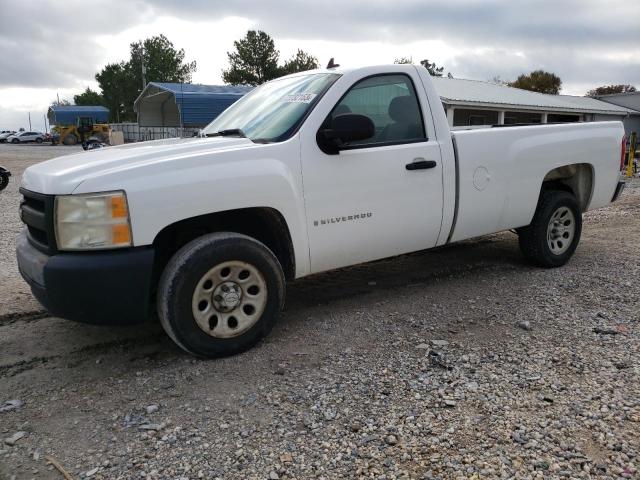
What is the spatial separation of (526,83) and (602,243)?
51.5 meters

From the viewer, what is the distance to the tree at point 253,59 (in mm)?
64500

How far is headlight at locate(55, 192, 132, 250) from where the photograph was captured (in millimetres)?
3125

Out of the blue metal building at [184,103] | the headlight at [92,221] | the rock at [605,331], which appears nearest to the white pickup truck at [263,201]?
the headlight at [92,221]

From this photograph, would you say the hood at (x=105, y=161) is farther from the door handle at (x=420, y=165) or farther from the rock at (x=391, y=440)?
the rock at (x=391, y=440)

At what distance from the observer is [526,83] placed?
5316 cm

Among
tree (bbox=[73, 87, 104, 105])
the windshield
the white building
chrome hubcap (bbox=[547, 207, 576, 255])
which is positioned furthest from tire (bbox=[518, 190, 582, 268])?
tree (bbox=[73, 87, 104, 105])

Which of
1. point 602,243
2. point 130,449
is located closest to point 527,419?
point 130,449

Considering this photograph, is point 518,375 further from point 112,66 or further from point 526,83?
point 112,66

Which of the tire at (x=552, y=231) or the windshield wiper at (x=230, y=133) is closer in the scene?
the windshield wiper at (x=230, y=133)

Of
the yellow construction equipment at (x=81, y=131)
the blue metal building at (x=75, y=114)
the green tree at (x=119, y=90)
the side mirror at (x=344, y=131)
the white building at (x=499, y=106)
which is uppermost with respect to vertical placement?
the green tree at (x=119, y=90)

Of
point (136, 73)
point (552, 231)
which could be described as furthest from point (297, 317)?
point (136, 73)

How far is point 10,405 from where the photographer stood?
3.11 meters

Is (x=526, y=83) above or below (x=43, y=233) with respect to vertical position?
above

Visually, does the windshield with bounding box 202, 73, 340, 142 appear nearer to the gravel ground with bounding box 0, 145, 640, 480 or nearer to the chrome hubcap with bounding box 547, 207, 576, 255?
the gravel ground with bounding box 0, 145, 640, 480
